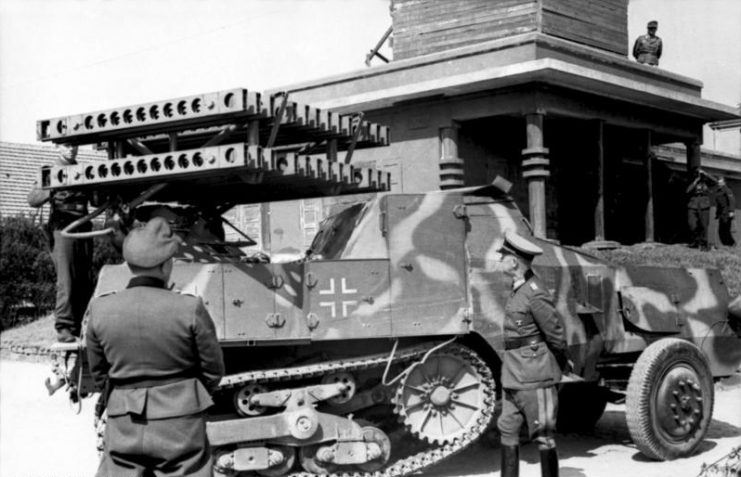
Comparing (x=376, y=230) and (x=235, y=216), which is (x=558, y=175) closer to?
(x=235, y=216)

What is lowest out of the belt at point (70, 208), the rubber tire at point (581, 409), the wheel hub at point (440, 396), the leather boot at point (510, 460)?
the rubber tire at point (581, 409)

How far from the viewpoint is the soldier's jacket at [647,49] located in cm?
2067

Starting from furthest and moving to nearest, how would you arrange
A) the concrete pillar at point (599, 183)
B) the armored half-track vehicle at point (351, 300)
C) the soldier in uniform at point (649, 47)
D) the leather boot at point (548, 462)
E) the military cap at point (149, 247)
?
1. the soldier in uniform at point (649, 47)
2. the concrete pillar at point (599, 183)
3. the armored half-track vehicle at point (351, 300)
4. the leather boot at point (548, 462)
5. the military cap at point (149, 247)

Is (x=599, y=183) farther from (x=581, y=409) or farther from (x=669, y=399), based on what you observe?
(x=669, y=399)

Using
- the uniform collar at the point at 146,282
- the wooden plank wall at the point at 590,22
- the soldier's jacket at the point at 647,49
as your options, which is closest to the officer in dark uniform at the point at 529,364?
the uniform collar at the point at 146,282

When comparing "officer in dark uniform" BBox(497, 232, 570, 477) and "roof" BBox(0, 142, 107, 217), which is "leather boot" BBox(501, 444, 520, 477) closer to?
"officer in dark uniform" BBox(497, 232, 570, 477)

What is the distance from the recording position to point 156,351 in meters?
4.38

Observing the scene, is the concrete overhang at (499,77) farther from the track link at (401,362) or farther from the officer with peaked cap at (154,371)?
the officer with peaked cap at (154,371)

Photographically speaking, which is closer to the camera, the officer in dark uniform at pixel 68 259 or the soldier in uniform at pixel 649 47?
the officer in dark uniform at pixel 68 259

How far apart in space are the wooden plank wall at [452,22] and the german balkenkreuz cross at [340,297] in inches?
438

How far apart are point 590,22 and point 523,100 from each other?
336 centimetres

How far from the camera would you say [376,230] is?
7.69 metres

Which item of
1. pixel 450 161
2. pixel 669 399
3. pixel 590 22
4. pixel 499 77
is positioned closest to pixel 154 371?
pixel 669 399

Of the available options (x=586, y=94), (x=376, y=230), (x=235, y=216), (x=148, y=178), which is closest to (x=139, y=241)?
(x=148, y=178)
